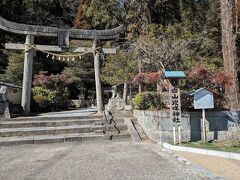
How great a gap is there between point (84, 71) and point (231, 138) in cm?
1696

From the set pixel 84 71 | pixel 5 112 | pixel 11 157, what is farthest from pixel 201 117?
pixel 84 71

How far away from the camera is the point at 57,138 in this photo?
9.65 meters

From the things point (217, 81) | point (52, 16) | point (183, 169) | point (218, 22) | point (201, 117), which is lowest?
point (183, 169)

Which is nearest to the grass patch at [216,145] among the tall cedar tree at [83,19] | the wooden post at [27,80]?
the wooden post at [27,80]

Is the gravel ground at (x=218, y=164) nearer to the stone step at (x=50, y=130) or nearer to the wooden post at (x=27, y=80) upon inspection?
the stone step at (x=50, y=130)

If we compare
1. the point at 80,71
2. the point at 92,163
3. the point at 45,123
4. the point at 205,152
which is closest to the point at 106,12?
the point at 80,71

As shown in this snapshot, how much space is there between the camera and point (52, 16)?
29.6m

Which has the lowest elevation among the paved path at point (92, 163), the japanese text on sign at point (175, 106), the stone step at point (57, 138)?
the paved path at point (92, 163)

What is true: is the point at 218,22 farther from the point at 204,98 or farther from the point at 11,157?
the point at 11,157

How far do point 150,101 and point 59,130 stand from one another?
3.27 m

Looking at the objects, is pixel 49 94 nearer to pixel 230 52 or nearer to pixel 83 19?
pixel 230 52

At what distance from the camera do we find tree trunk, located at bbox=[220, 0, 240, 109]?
11.3m

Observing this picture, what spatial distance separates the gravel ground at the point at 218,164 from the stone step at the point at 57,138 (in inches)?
106

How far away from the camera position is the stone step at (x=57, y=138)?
30.7ft
